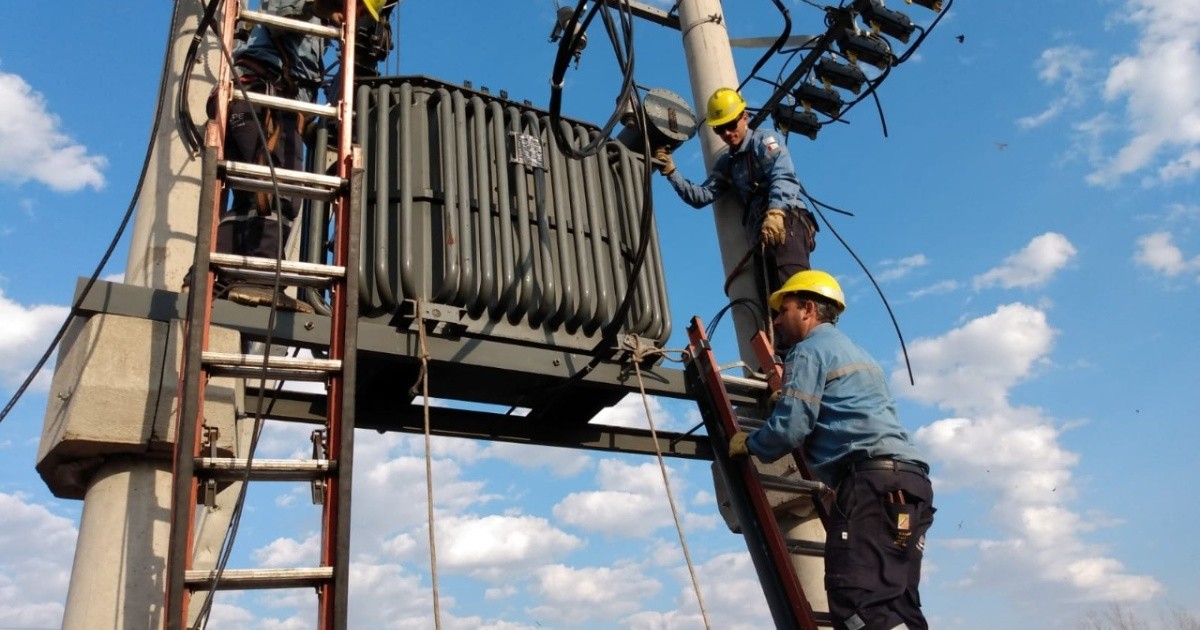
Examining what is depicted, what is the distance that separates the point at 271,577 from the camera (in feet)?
10.7

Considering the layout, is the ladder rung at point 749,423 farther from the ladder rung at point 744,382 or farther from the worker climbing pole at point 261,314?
the worker climbing pole at point 261,314

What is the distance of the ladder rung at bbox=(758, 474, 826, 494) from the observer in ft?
15.9

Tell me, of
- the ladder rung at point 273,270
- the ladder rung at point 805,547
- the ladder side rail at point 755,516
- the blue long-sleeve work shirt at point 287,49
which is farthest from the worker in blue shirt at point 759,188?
the ladder rung at point 273,270

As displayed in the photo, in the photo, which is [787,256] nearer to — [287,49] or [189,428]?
[287,49]

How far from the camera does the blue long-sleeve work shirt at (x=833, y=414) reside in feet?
13.6

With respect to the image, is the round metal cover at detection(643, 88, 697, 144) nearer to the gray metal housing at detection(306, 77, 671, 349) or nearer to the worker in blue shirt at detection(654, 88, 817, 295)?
the worker in blue shirt at detection(654, 88, 817, 295)

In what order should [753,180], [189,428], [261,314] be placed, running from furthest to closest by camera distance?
1. [753,180]
2. [261,314]
3. [189,428]

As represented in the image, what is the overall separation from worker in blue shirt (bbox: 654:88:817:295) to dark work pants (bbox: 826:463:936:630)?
6.83 feet

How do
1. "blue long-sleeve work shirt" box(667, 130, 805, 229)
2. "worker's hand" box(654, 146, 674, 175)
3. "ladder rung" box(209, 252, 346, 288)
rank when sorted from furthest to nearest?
"worker's hand" box(654, 146, 674, 175), "blue long-sleeve work shirt" box(667, 130, 805, 229), "ladder rung" box(209, 252, 346, 288)

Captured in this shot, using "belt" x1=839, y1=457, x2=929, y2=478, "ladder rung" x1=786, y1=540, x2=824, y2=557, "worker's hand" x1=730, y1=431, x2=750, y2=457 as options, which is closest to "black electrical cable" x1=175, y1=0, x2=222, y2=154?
"worker's hand" x1=730, y1=431, x2=750, y2=457

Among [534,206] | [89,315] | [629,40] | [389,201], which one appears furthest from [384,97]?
[89,315]

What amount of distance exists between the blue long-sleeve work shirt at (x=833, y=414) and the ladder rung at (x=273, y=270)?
6.43 ft

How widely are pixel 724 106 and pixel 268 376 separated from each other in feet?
12.2

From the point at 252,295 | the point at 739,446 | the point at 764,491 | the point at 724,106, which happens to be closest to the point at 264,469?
the point at 252,295
